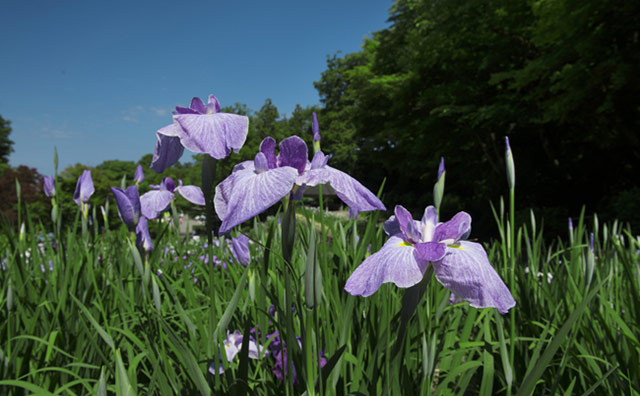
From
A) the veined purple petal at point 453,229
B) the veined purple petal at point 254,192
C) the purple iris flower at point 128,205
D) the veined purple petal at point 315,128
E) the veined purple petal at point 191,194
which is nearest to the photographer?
the veined purple petal at point 254,192

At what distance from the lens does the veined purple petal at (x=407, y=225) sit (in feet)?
2.92

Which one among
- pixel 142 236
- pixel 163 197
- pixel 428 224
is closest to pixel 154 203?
pixel 163 197

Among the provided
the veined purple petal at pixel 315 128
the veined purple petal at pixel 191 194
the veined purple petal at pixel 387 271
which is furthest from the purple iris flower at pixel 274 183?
the veined purple petal at pixel 191 194

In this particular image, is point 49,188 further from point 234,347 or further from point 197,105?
point 197,105

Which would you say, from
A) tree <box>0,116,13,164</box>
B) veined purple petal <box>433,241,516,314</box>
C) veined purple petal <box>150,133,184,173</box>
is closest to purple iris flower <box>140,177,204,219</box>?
veined purple petal <box>150,133,184,173</box>

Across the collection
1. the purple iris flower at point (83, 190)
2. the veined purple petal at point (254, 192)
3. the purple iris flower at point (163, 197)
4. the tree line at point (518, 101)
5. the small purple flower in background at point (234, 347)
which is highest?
the tree line at point (518, 101)

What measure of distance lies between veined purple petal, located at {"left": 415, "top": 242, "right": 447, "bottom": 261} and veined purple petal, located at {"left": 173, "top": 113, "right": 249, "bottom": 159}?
0.47m

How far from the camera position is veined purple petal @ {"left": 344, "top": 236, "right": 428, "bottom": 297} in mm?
764

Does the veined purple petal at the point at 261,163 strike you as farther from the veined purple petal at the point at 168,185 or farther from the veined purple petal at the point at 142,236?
the veined purple petal at the point at 168,185

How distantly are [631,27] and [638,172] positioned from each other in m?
5.78

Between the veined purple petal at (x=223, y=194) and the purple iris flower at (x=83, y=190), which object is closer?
the veined purple petal at (x=223, y=194)

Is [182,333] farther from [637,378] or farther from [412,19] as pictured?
[412,19]

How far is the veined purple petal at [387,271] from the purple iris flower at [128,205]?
3.44 feet

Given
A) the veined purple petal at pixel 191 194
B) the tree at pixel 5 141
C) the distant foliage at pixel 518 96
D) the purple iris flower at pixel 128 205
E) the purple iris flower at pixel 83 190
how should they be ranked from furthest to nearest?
the tree at pixel 5 141 < the distant foliage at pixel 518 96 < the purple iris flower at pixel 83 190 < the veined purple petal at pixel 191 194 < the purple iris flower at pixel 128 205
